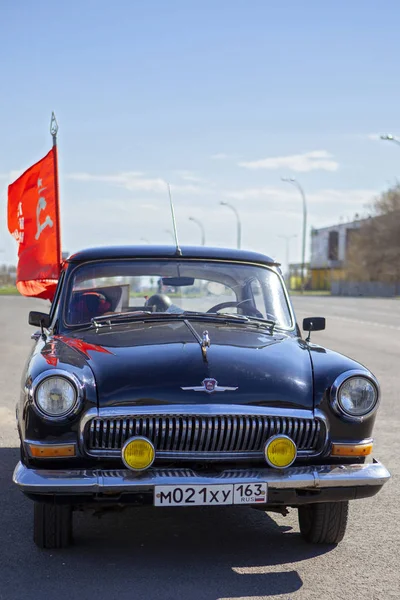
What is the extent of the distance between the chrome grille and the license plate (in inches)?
6.6

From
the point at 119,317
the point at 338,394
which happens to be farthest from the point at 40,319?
the point at 338,394

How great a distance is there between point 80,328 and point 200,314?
2.60 feet

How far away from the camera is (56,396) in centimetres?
438

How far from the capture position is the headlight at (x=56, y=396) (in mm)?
4344

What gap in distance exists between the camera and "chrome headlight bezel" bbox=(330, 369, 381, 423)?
453 centimetres

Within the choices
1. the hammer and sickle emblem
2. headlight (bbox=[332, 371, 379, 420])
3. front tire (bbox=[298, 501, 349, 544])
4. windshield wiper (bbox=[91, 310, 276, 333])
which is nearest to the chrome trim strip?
headlight (bbox=[332, 371, 379, 420])

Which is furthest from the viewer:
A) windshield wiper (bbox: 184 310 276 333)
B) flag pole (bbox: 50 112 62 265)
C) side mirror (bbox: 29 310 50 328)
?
flag pole (bbox: 50 112 62 265)

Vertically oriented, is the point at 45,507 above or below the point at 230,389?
below

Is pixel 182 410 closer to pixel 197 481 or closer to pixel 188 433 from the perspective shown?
pixel 188 433

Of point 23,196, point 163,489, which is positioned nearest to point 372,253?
point 23,196

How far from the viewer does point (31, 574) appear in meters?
4.24

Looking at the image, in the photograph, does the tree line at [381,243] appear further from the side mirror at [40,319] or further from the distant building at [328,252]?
the side mirror at [40,319]

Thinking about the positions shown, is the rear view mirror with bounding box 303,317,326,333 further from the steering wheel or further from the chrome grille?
the chrome grille

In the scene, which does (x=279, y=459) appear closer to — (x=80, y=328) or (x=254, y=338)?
(x=254, y=338)
